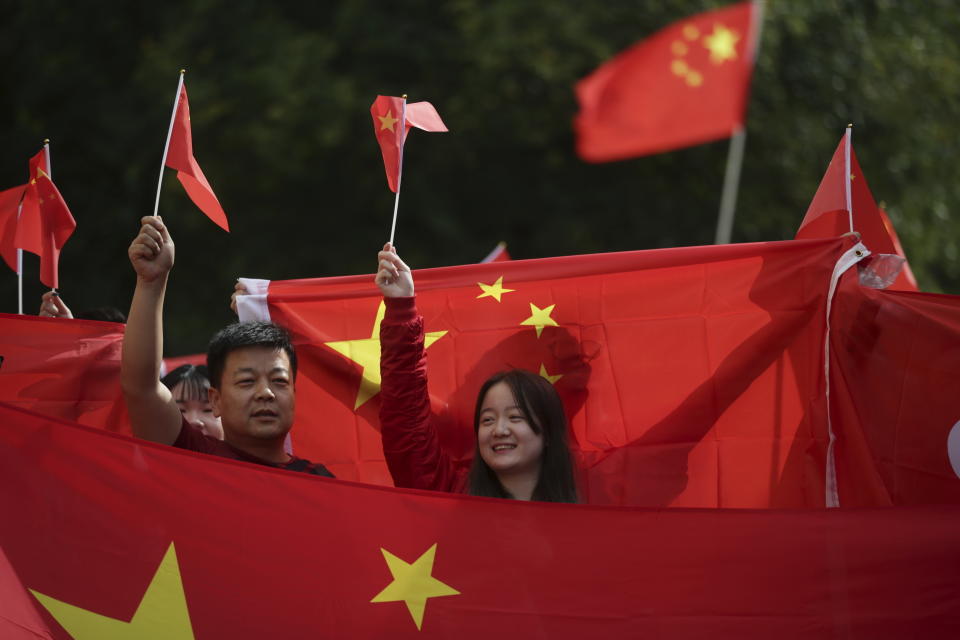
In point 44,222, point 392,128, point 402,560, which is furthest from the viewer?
point 44,222

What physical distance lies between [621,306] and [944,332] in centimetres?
98

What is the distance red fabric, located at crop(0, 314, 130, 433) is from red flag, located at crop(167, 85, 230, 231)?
1.56 ft

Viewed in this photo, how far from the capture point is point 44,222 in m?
4.43

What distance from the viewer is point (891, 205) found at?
39.9ft

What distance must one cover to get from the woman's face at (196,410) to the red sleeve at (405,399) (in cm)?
106

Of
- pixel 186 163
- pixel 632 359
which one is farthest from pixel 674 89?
pixel 186 163

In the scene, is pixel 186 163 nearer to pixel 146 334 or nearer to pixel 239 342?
pixel 239 342

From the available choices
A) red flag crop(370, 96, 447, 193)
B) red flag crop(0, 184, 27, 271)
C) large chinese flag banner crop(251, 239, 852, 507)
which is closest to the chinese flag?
large chinese flag banner crop(251, 239, 852, 507)

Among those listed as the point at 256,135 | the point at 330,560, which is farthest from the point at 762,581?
the point at 256,135

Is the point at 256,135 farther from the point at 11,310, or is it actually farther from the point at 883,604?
the point at 883,604

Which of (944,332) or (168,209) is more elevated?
(168,209)

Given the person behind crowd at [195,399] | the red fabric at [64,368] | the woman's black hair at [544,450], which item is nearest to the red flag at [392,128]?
the woman's black hair at [544,450]

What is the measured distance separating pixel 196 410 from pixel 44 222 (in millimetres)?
823

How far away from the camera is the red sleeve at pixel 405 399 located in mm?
3678
